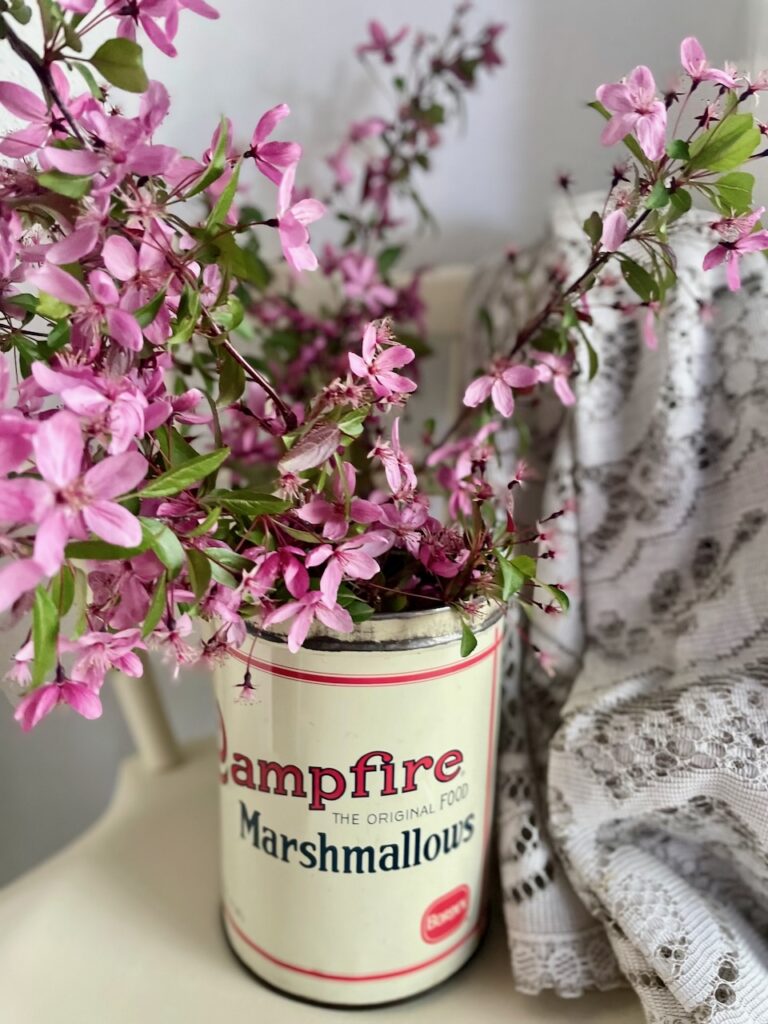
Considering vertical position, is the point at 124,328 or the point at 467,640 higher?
the point at 124,328

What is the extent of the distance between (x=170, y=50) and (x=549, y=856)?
45 centimetres

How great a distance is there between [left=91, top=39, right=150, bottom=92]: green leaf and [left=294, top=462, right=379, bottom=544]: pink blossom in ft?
0.50

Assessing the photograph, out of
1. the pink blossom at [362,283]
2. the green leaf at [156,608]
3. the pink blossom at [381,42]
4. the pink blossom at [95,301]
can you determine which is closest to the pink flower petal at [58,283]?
the pink blossom at [95,301]

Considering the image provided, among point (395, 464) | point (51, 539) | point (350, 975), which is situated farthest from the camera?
point (350, 975)

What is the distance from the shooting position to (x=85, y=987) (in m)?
0.52

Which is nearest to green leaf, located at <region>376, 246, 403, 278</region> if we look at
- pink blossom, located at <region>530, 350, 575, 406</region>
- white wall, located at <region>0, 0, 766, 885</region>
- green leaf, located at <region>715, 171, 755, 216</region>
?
white wall, located at <region>0, 0, 766, 885</region>

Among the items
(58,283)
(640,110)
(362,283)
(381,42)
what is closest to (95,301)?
(58,283)

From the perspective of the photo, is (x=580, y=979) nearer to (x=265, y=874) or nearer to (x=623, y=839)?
(x=623, y=839)

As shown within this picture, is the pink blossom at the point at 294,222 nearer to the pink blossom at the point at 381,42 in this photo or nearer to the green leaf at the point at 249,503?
the green leaf at the point at 249,503

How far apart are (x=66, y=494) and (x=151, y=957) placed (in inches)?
14.8

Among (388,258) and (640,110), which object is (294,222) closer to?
(640,110)

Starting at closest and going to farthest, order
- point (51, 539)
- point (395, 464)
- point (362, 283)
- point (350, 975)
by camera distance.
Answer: point (51, 539), point (395, 464), point (350, 975), point (362, 283)

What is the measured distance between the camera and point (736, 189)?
36 cm

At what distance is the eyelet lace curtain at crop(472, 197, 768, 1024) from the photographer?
464 millimetres
